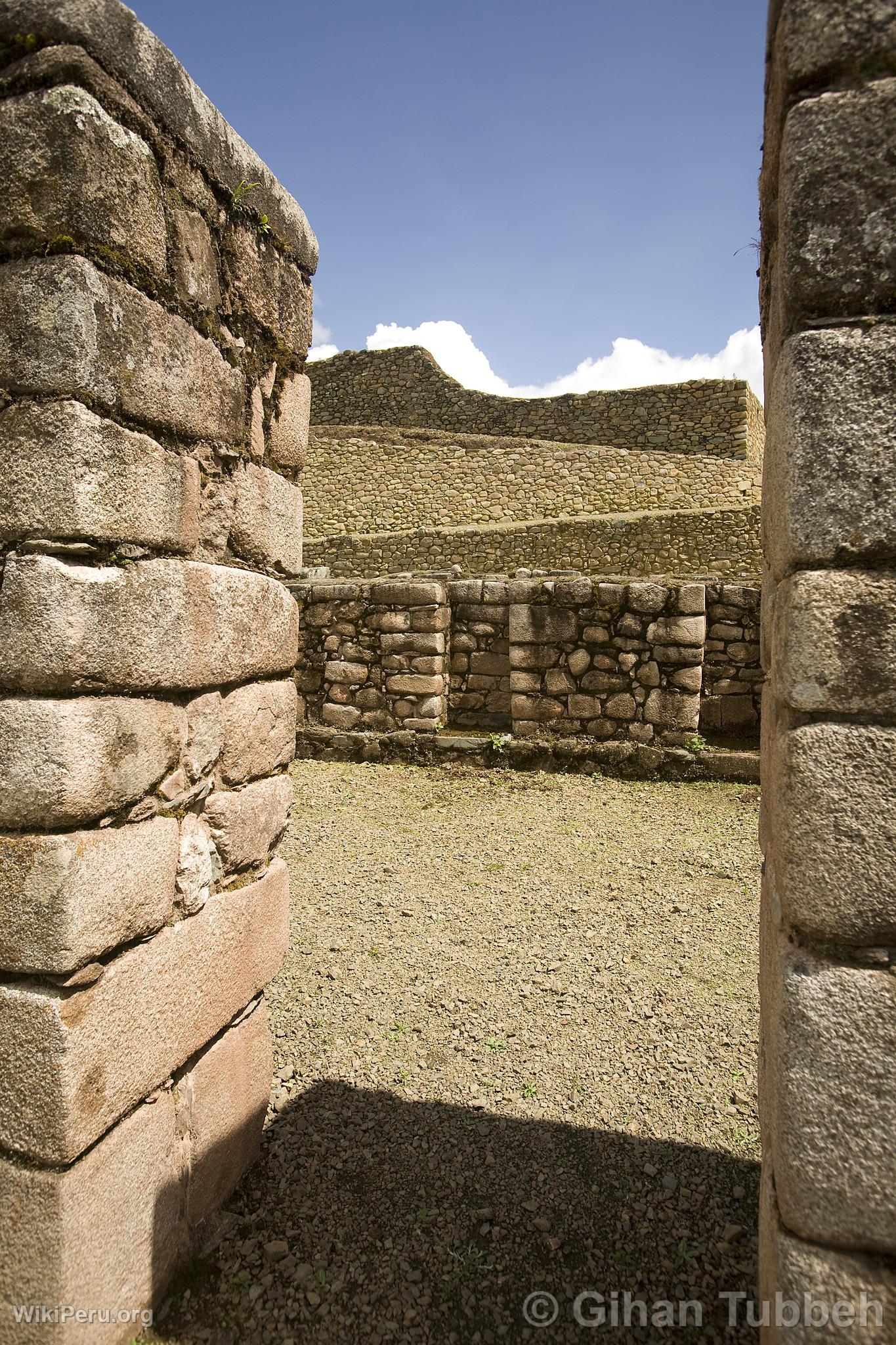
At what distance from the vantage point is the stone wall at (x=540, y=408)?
24.4 meters

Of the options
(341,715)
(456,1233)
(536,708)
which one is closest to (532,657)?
(536,708)

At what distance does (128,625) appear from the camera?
6.23ft

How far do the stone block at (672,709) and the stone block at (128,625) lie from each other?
5959 mm

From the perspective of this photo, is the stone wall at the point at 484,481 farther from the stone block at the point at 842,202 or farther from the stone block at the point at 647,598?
the stone block at the point at 842,202

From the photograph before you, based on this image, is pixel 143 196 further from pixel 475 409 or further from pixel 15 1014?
pixel 475 409

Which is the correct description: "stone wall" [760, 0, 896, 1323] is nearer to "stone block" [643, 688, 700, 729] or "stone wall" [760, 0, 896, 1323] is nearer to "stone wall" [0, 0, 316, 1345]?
"stone wall" [0, 0, 316, 1345]

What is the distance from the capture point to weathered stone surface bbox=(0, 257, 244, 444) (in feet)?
5.71

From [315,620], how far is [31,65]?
7044 millimetres

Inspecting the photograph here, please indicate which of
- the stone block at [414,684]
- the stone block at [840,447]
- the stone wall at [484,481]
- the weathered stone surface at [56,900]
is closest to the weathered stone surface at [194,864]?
the weathered stone surface at [56,900]

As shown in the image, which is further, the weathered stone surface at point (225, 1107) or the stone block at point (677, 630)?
the stone block at point (677, 630)

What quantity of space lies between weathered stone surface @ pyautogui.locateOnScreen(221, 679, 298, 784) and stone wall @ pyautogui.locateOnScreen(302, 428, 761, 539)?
17.6 meters

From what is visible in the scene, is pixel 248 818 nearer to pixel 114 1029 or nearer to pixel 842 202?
pixel 114 1029

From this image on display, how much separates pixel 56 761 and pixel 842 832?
1627 millimetres

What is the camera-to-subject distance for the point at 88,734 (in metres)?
1.79
